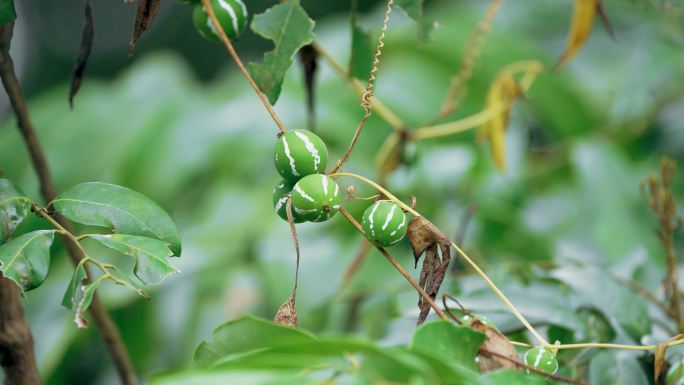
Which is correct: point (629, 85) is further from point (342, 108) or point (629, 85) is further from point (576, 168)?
point (342, 108)

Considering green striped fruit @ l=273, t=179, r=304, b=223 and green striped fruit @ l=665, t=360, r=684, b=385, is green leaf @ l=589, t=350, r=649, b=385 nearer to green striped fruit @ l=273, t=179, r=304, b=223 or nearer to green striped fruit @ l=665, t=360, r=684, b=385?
green striped fruit @ l=665, t=360, r=684, b=385

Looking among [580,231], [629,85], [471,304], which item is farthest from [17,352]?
[629,85]

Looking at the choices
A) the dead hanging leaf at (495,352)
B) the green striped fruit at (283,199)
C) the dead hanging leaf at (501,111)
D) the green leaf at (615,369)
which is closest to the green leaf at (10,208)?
the green striped fruit at (283,199)

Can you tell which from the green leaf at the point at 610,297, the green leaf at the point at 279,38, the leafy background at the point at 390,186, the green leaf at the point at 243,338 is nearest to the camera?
the green leaf at the point at 243,338

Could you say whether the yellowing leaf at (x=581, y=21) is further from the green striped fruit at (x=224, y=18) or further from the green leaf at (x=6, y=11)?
the green leaf at (x=6, y=11)

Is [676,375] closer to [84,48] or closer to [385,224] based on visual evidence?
[385,224]

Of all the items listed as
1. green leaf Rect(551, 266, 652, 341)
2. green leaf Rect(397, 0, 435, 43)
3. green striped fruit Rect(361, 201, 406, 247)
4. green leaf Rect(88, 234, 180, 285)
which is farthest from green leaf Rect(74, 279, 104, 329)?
green leaf Rect(551, 266, 652, 341)

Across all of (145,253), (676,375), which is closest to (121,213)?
(145,253)
